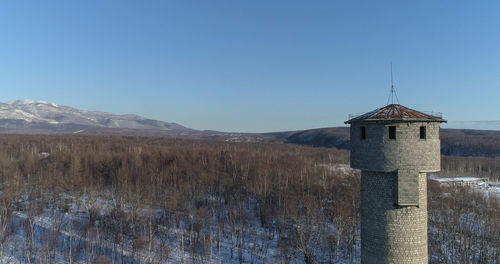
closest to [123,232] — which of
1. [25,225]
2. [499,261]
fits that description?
[25,225]

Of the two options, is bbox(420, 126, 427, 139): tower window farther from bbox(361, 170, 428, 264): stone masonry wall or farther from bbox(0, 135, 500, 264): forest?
bbox(0, 135, 500, 264): forest

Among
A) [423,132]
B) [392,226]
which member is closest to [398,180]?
[392,226]

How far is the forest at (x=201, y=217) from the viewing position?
27.3 meters

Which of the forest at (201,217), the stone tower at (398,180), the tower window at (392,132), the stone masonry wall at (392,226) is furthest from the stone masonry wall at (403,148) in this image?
the forest at (201,217)

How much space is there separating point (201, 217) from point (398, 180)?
25213 mm

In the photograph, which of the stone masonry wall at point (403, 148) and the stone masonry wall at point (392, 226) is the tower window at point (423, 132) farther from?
the stone masonry wall at point (392, 226)

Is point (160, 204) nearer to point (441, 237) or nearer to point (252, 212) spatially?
point (252, 212)

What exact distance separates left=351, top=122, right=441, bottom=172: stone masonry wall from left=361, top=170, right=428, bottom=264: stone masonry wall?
457mm

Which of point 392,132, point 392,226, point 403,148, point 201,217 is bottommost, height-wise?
point 201,217

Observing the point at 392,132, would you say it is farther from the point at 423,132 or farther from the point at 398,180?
the point at 398,180

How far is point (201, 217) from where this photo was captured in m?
33.5

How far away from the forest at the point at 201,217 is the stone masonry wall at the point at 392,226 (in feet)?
41.2

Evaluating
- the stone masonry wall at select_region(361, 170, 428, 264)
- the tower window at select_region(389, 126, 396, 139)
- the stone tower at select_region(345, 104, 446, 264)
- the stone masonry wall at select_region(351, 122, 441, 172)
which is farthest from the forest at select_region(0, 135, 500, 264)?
the tower window at select_region(389, 126, 396, 139)

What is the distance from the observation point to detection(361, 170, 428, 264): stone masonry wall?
11672 millimetres
